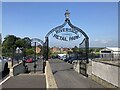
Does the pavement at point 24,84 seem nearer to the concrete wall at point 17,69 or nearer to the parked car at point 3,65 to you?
the concrete wall at point 17,69

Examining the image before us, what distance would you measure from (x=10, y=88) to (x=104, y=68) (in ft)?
16.7

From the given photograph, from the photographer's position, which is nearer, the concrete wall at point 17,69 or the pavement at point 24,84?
the pavement at point 24,84

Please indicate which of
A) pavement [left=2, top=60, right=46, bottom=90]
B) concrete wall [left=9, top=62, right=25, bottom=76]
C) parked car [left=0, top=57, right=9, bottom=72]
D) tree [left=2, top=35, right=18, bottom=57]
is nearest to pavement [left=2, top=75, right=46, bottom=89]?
pavement [left=2, top=60, right=46, bottom=90]

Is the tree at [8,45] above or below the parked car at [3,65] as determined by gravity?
above

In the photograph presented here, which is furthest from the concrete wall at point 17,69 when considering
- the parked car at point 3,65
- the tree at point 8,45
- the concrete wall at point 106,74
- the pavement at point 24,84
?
the tree at point 8,45

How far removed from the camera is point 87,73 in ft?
69.8

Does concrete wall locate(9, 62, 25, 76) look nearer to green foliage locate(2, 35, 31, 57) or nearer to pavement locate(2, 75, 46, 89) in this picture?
green foliage locate(2, 35, 31, 57)

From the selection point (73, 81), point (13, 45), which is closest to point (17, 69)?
point (73, 81)

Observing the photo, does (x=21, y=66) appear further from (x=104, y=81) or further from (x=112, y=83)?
(x=112, y=83)

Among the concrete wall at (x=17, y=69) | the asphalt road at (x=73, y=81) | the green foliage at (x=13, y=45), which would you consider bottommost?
the asphalt road at (x=73, y=81)

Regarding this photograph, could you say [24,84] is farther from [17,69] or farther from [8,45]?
[8,45]

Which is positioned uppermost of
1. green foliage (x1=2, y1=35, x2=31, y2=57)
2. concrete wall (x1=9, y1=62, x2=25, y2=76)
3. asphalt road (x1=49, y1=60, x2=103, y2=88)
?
green foliage (x1=2, y1=35, x2=31, y2=57)

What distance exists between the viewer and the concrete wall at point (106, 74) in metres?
13.7

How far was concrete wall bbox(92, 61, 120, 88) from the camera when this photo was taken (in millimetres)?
13709
